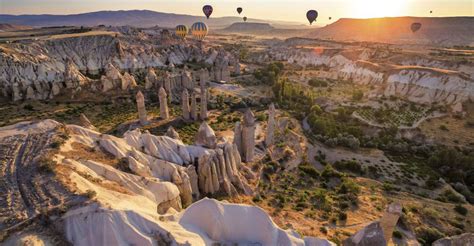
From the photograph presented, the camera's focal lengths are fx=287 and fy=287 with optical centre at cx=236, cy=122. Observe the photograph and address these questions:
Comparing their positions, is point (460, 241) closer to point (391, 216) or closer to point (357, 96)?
point (391, 216)

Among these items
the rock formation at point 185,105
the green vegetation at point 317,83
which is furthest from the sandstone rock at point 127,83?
the green vegetation at point 317,83

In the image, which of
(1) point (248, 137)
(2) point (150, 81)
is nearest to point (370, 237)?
(1) point (248, 137)

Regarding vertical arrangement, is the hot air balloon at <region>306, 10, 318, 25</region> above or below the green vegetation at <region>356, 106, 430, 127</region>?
above

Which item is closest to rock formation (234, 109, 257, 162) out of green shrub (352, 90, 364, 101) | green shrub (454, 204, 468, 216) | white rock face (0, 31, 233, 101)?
green shrub (454, 204, 468, 216)

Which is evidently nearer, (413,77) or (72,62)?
(413,77)

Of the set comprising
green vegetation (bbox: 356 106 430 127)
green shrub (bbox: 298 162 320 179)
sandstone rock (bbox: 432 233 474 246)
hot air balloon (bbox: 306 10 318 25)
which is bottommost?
green shrub (bbox: 298 162 320 179)

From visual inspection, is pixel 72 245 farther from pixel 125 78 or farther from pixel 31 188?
pixel 125 78

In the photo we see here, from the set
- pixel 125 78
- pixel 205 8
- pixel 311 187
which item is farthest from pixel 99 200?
pixel 205 8

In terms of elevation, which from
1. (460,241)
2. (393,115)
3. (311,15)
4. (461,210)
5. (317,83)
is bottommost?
(461,210)

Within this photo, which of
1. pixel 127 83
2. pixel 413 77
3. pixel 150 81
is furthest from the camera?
pixel 413 77

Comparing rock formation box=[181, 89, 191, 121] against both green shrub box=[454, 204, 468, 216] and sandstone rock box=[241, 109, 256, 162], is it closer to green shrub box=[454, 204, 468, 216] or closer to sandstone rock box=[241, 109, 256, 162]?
sandstone rock box=[241, 109, 256, 162]
